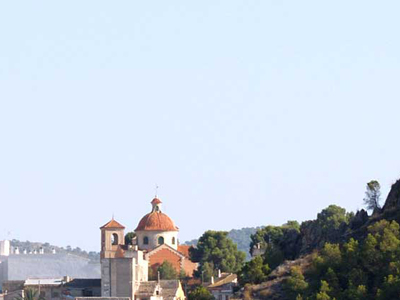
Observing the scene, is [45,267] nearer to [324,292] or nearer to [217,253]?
[217,253]

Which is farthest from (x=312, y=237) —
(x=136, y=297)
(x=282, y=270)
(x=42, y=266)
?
(x=42, y=266)

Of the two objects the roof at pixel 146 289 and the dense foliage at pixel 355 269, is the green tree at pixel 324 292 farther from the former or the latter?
the roof at pixel 146 289

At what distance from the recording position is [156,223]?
151 m

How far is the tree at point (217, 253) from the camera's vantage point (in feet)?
502

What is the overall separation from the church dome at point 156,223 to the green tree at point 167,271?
484cm

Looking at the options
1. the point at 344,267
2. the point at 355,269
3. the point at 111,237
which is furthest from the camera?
the point at 111,237

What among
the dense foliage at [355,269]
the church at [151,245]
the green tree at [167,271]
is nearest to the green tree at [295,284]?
the dense foliage at [355,269]

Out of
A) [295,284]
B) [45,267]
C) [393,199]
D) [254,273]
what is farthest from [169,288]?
[45,267]

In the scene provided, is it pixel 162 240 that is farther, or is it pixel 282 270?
pixel 162 240

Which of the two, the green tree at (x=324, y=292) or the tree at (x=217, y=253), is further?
the tree at (x=217, y=253)

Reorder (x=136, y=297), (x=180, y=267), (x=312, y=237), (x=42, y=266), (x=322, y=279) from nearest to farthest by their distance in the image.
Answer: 1. (x=322, y=279)
2. (x=312, y=237)
3. (x=136, y=297)
4. (x=180, y=267)
5. (x=42, y=266)

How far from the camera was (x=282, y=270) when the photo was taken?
98.4m

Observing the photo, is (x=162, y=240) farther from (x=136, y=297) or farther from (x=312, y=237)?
(x=312, y=237)

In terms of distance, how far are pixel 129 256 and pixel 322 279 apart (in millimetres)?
43593
